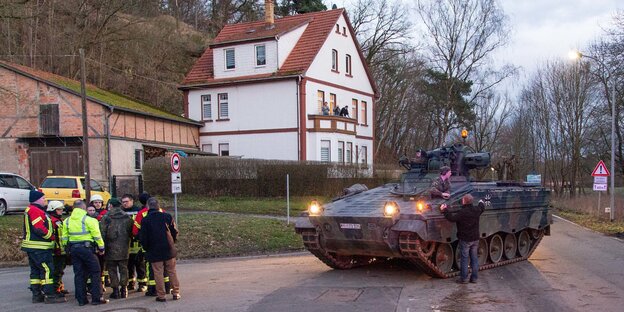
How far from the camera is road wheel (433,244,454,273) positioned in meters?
11.3

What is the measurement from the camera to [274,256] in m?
15.6

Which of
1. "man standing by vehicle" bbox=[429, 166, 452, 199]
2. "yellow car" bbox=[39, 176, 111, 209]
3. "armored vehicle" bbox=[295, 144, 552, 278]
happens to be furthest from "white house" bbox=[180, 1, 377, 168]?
"man standing by vehicle" bbox=[429, 166, 452, 199]

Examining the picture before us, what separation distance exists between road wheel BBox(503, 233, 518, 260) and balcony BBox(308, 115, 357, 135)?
74.0 feet

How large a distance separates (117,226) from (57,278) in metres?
1.35

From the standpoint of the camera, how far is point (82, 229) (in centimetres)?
925

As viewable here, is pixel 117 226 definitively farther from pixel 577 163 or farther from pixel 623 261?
pixel 577 163

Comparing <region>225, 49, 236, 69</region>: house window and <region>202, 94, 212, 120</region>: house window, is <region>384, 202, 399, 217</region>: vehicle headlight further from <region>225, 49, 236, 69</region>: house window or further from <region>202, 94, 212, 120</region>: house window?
<region>202, 94, 212, 120</region>: house window

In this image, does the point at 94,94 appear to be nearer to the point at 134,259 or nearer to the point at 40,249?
the point at 134,259

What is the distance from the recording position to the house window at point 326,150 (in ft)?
118

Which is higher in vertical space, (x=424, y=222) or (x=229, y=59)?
(x=229, y=59)

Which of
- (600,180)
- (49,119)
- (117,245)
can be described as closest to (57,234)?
(117,245)

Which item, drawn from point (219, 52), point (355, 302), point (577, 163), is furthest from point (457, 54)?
point (355, 302)

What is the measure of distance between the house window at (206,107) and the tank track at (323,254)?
27369mm

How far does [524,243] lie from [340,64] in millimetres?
27206
